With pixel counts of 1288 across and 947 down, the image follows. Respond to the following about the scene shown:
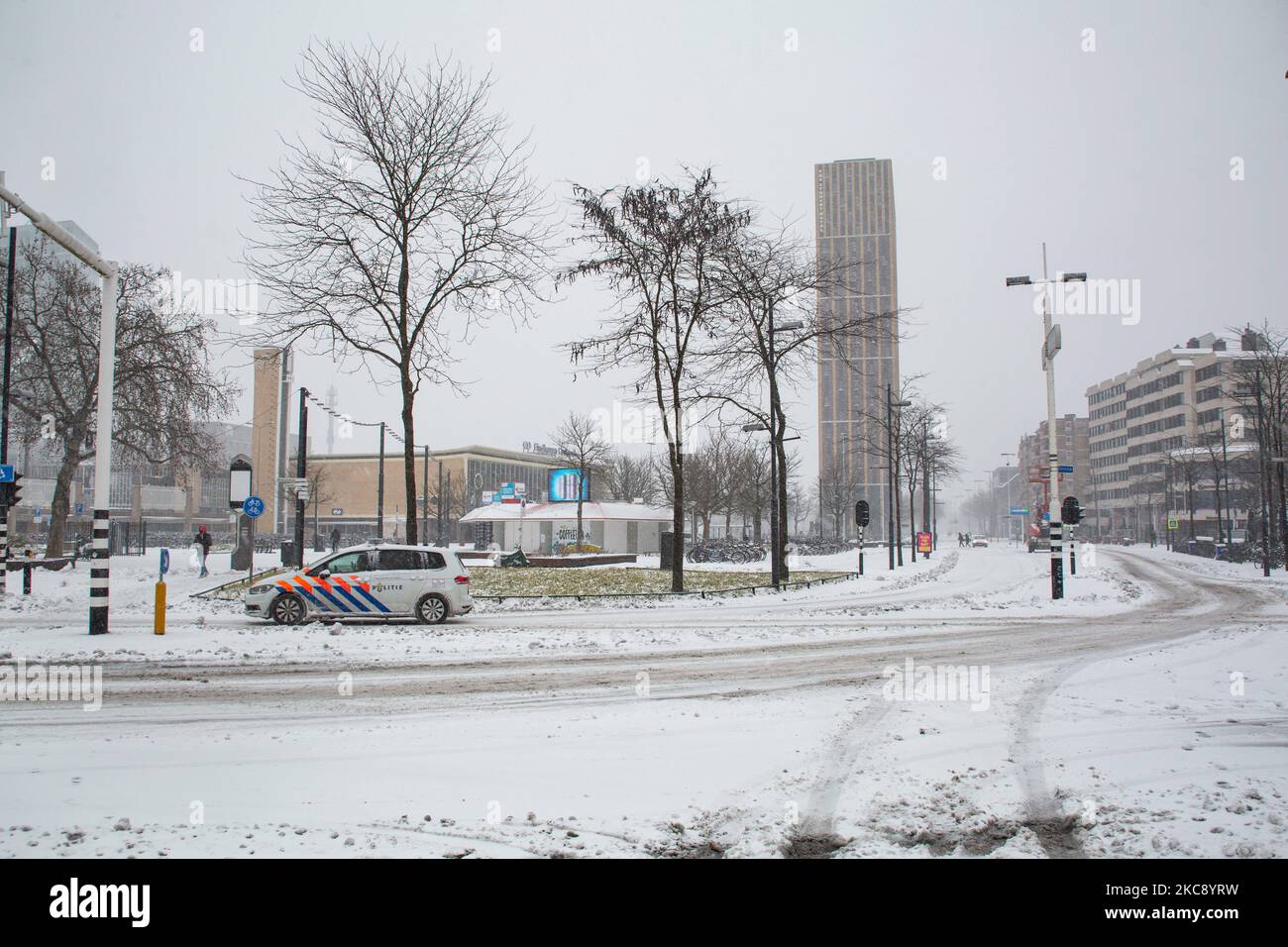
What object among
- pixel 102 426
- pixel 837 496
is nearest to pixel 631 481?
pixel 837 496

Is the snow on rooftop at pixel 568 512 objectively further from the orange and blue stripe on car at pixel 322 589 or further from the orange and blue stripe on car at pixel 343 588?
the orange and blue stripe on car at pixel 322 589

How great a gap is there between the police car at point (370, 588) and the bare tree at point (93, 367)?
69.6 feet

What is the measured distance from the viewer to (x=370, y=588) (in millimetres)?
15352

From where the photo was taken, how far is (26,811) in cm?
472

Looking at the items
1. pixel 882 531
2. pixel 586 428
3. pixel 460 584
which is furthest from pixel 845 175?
pixel 460 584

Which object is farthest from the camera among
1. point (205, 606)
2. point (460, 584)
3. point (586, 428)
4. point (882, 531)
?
point (882, 531)

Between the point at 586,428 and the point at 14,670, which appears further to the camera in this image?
the point at 586,428

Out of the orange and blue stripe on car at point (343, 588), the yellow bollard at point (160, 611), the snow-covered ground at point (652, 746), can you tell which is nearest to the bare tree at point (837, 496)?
the orange and blue stripe on car at point (343, 588)

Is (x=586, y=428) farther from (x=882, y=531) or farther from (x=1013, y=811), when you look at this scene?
(x=882, y=531)

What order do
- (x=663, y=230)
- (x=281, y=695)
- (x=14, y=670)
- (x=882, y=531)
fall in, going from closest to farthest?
(x=281, y=695) → (x=14, y=670) → (x=663, y=230) → (x=882, y=531)

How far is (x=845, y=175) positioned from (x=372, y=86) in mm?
151542

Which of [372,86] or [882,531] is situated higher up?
[372,86]

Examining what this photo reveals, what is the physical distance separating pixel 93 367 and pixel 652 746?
116 ft

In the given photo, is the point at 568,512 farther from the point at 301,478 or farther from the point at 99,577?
the point at 99,577
